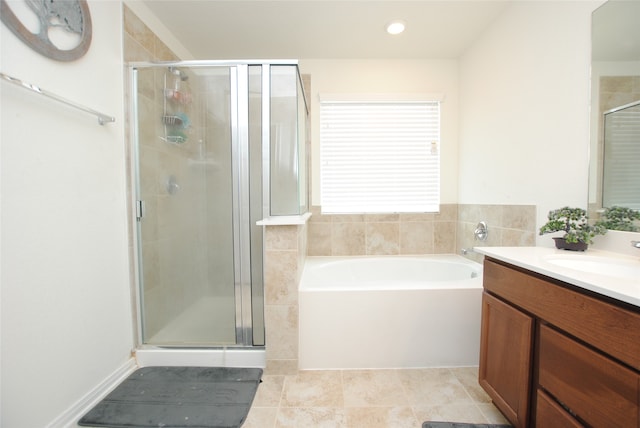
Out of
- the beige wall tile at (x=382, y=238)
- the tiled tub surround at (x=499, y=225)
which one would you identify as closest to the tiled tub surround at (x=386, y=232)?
the beige wall tile at (x=382, y=238)

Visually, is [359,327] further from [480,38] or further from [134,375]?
[480,38]

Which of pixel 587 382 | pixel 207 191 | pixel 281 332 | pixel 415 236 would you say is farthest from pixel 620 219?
pixel 207 191

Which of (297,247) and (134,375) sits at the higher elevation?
(297,247)

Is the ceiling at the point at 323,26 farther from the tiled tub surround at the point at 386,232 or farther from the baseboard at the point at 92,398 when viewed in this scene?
the baseboard at the point at 92,398

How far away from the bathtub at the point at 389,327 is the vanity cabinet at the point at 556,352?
0.34 meters

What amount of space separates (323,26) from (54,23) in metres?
1.51

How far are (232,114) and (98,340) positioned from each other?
Result: 1.48 m

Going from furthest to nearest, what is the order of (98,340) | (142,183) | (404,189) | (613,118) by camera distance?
1. (404,189)
2. (142,183)
3. (98,340)
4. (613,118)

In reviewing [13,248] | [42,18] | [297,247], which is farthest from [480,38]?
[13,248]

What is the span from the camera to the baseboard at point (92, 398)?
1.09 metres

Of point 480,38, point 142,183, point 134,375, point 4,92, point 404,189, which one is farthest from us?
point 404,189

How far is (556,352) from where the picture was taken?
2.57ft

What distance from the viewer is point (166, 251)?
1.63 m

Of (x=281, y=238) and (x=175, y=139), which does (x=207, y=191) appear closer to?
(x=175, y=139)
